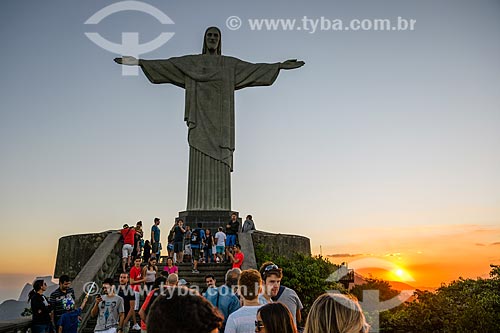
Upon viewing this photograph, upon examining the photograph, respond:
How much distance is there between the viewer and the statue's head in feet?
65.2

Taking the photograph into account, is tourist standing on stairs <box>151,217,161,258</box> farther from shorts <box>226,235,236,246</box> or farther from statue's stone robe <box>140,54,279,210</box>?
statue's stone robe <box>140,54,279,210</box>

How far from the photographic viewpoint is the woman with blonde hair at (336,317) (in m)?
3.23

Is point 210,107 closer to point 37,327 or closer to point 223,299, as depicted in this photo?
point 37,327

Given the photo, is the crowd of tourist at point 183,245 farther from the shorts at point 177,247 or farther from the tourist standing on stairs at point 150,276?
the tourist standing on stairs at point 150,276

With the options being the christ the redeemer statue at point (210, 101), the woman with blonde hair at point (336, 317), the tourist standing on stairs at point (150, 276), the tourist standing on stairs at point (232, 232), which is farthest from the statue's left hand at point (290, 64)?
the woman with blonde hair at point (336, 317)

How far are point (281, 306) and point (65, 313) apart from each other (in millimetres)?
5577

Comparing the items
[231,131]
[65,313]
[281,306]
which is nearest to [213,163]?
[231,131]

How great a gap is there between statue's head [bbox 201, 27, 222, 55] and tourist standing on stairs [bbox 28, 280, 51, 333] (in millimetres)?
13331

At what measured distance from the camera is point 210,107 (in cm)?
1920

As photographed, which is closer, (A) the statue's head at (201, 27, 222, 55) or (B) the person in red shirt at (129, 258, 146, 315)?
(B) the person in red shirt at (129, 258, 146, 315)

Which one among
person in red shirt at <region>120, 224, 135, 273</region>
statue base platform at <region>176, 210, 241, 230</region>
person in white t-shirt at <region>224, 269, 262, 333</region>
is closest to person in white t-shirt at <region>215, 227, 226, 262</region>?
person in red shirt at <region>120, 224, 135, 273</region>

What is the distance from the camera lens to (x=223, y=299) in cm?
641

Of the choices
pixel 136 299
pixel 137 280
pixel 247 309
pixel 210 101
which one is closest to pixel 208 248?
pixel 137 280

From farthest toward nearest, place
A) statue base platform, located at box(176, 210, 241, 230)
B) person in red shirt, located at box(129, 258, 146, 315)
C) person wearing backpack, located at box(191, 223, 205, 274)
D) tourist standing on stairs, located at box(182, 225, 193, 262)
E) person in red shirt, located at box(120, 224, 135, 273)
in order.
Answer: statue base platform, located at box(176, 210, 241, 230)
tourist standing on stairs, located at box(182, 225, 193, 262)
person wearing backpack, located at box(191, 223, 205, 274)
person in red shirt, located at box(120, 224, 135, 273)
person in red shirt, located at box(129, 258, 146, 315)
